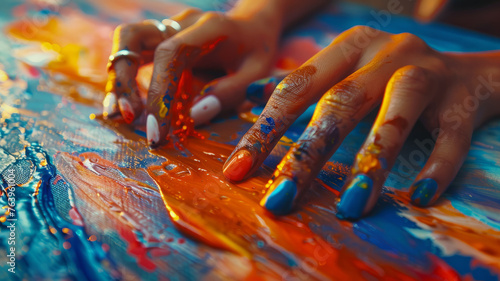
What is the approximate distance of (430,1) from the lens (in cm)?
147

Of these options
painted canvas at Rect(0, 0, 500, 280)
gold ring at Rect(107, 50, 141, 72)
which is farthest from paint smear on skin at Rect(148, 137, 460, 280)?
gold ring at Rect(107, 50, 141, 72)

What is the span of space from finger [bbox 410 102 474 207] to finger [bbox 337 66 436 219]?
78 mm

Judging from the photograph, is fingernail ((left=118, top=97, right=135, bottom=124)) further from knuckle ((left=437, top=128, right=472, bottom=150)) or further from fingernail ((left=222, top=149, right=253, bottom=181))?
knuckle ((left=437, top=128, right=472, bottom=150))

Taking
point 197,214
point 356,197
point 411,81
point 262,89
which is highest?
point 411,81

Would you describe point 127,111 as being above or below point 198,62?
below


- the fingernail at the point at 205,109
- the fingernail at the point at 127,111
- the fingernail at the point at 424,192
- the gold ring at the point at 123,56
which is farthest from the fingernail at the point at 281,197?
the gold ring at the point at 123,56

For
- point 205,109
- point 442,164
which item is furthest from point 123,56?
point 442,164

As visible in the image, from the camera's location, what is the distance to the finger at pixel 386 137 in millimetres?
561

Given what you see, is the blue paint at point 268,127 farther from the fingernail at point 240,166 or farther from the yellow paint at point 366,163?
the yellow paint at point 366,163

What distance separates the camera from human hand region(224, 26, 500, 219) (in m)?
0.58

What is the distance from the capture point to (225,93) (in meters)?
0.88

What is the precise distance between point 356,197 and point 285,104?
0.77ft

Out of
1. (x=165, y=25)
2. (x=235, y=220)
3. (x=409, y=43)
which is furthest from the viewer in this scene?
(x=165, y=25)

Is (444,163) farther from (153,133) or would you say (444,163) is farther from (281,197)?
(153,133)
